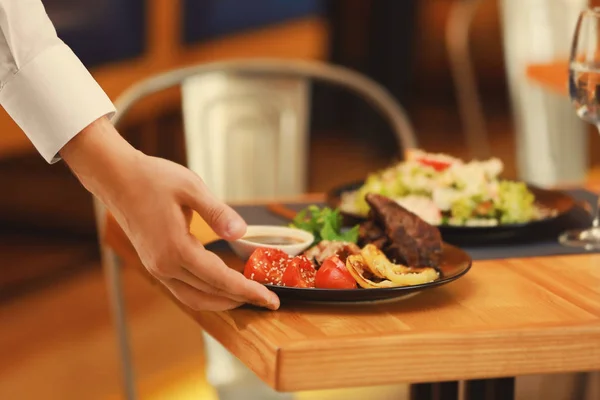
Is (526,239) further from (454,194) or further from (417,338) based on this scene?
(417,338)

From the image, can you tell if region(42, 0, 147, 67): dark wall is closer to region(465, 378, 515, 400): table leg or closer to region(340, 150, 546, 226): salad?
region(340, 150, 546, 226): salad

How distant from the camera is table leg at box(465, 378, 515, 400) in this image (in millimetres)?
1151

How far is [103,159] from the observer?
0.97m

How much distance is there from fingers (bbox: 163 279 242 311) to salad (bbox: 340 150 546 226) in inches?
16.2

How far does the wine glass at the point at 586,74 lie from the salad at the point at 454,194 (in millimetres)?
89

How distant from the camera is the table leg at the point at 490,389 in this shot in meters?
1.15

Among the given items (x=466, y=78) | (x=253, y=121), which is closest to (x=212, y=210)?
(x=253, y=121)

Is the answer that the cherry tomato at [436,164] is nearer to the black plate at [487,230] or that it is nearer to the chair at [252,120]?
the black plate at [487,230]

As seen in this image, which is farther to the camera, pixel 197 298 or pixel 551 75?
pixel 551 75

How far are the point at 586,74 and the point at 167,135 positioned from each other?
2983mm

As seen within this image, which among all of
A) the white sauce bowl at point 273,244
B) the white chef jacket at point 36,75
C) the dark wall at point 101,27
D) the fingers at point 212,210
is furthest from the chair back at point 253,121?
the dark wall at point 101,27

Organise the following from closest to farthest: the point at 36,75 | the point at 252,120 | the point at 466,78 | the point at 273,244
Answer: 1. the point at 36,75
2. the point at 273,244
3. the point at 252,120
4. the point at 466,78

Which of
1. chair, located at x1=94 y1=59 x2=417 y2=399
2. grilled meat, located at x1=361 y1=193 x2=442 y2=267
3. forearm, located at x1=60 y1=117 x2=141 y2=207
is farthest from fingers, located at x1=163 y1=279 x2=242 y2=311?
chair, located at x1=94 y1=59 x2=417 y2=399

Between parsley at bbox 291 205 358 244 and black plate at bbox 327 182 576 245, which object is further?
black plate at bbox 327 182 576 245
